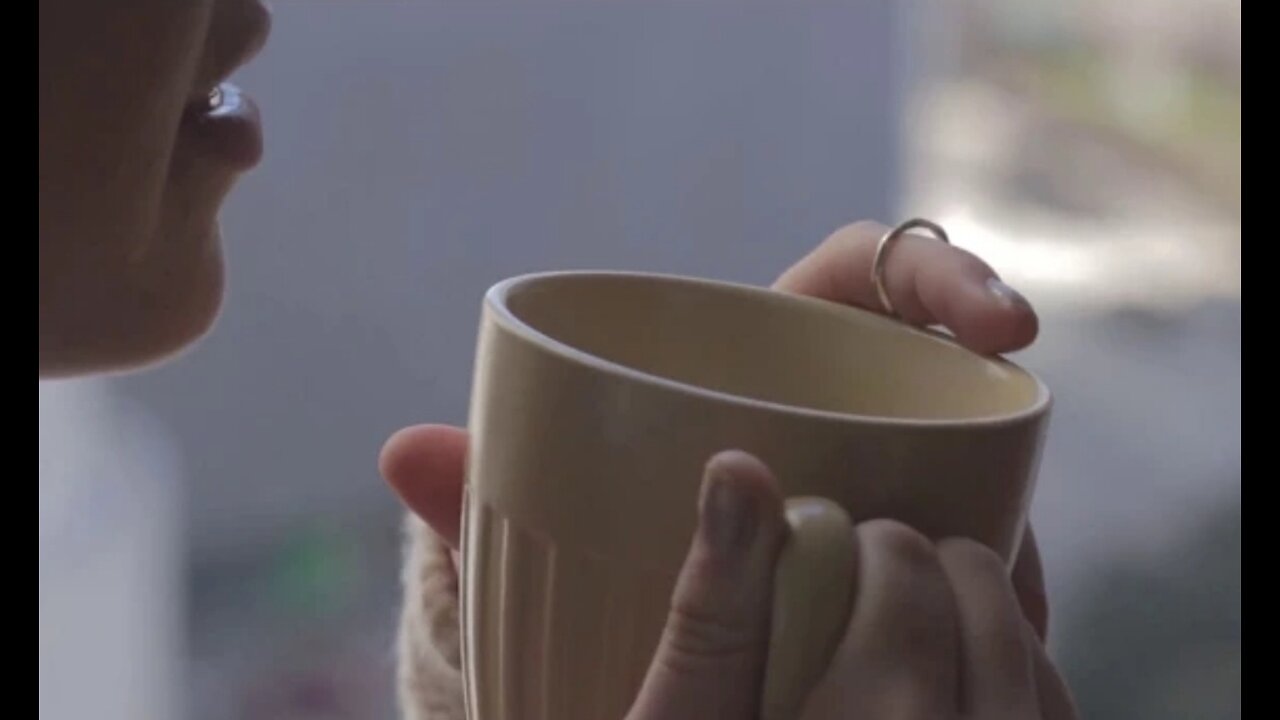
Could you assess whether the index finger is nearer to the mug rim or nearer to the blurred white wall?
the mug rim

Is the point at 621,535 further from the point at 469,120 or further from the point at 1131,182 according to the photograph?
the point at 1131,182

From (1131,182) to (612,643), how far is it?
26.6 inches

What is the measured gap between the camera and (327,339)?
854mm

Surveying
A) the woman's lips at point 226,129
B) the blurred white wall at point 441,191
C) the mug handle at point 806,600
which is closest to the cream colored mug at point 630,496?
the mug handle at point 806,600

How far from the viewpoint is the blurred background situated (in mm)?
833

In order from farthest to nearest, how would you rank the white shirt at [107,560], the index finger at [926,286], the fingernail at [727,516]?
the white shirt at [107,560] < the index finger at [926,286] < the fingernail at [727,516]

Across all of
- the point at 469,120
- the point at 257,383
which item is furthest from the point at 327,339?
the point at 469,120

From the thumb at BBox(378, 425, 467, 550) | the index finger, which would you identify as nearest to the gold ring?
the index finger

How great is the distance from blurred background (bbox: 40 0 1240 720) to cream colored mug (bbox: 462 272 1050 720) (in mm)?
485

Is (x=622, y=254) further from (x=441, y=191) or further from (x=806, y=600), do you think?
(x=806, y=600)

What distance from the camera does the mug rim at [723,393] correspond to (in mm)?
297

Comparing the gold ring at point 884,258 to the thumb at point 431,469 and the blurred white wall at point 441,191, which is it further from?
the blurred white wall at point 441,191

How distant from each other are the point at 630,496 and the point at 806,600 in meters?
0.04

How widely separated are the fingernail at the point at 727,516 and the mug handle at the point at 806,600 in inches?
0.4
